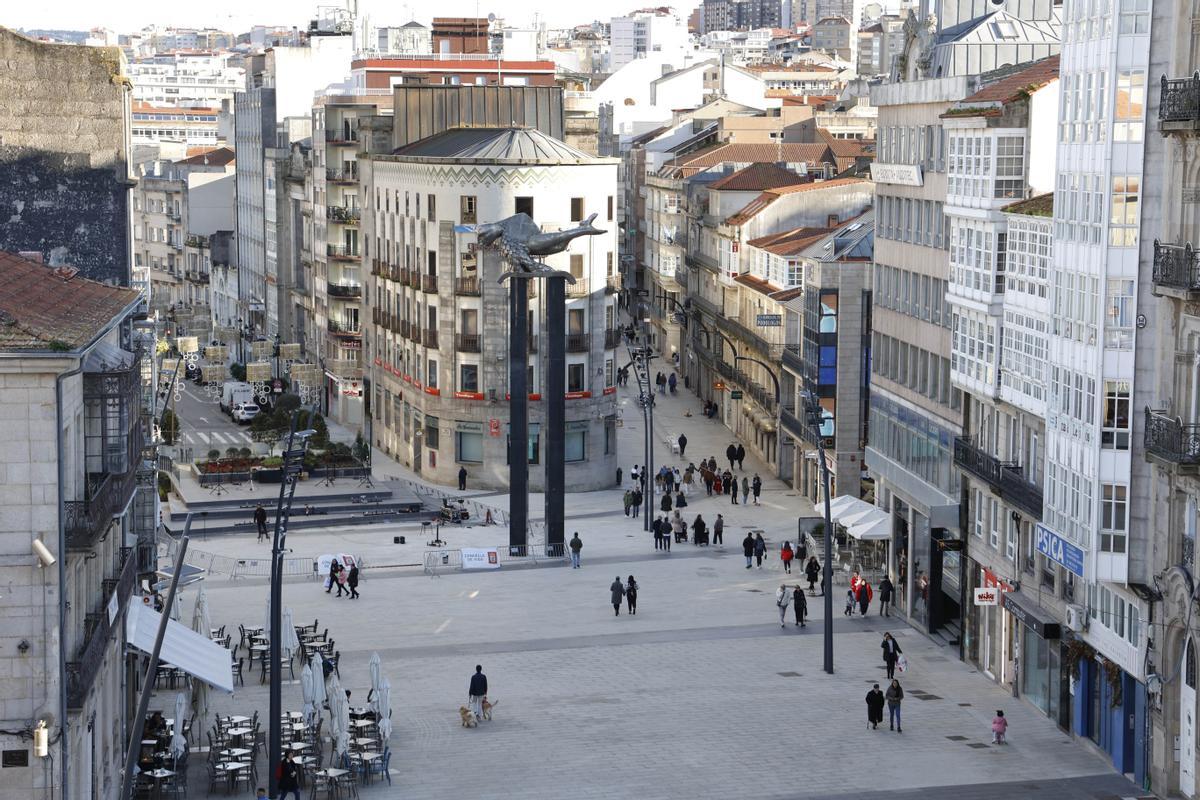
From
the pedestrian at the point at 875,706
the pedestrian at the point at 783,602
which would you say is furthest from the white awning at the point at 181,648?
the pedestrian at the point at 783,602

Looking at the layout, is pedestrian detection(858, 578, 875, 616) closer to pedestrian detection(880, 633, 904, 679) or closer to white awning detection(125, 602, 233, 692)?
pedestrian detection(880, 633, 904, 679)

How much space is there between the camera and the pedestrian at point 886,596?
59.6 m

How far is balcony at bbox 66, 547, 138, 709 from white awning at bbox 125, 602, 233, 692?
38 cm

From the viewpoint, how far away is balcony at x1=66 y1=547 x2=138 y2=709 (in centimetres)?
3170

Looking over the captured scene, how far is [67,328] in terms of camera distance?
3180 cm

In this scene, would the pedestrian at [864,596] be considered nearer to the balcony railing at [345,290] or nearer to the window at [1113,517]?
the window at [1113,517]

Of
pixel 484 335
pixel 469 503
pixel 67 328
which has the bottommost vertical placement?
pixel 469 503

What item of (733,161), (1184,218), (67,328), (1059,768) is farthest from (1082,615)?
(733,161)

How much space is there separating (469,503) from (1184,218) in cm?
4635

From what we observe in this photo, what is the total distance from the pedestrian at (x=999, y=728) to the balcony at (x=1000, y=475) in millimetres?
4589

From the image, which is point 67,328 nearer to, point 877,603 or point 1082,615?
point 1082,615

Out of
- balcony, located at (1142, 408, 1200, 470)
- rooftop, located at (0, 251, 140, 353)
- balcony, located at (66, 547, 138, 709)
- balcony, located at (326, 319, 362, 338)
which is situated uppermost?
rooftop, located at (0, 251, 140, 353)

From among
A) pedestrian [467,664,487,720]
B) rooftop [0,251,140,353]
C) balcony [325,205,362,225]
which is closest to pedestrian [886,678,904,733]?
pedestrian [467,664,487,720]

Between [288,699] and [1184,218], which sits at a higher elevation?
[1184,218]
